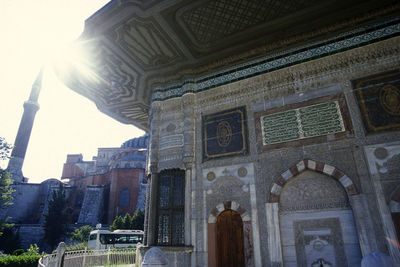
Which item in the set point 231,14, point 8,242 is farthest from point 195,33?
point 8,242

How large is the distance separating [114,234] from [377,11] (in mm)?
18513

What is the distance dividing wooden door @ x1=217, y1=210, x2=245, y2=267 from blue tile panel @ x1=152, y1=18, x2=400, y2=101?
11.5 feet

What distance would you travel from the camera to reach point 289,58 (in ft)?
21.0

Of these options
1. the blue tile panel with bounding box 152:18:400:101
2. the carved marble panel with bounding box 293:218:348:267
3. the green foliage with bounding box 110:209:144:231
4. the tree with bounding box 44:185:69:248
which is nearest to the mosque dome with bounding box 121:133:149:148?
the tree with bounding box 44:185:69:248

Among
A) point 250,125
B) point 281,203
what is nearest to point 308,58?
point 250,125

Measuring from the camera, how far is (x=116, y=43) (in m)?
6.83

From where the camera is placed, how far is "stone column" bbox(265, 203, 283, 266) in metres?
5.12

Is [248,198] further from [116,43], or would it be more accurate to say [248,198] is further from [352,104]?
[116,43]

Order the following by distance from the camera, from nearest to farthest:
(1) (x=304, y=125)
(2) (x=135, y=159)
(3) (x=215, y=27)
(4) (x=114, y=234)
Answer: (1) (x=304, y=125)
(3) (x=215, y=27)
(4) (x=114, y=234)
(2) (x=135, y=159)

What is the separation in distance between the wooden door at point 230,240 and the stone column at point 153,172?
1.73 metres

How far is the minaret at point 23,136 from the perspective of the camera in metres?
31.5

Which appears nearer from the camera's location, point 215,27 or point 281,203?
point 281,203

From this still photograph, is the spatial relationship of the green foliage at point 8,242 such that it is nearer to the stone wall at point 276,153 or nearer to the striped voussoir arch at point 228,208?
the stone wall at point 276,153

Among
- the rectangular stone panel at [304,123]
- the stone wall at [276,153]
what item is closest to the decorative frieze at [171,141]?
the stone wall at [276,153]
